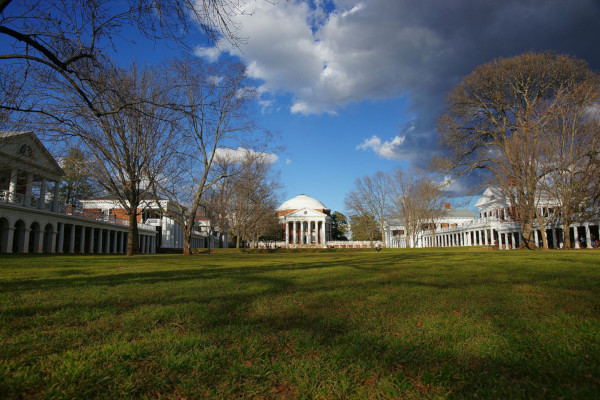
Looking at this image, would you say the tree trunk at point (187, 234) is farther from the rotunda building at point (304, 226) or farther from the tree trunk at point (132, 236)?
the rotunda building at point (304, 226)

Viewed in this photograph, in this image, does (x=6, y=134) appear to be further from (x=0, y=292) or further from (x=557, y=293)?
(x=557, y=293)

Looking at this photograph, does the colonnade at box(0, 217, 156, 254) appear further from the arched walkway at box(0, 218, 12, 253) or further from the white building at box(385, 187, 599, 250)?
the white building at box(385, 187, 599, 250)

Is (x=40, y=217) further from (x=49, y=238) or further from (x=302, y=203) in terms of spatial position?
(x=302, y=203)

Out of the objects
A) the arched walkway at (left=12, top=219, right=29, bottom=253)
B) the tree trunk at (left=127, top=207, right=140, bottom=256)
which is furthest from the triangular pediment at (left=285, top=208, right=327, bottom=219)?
the tree trunk at (left=127, top=207, right=140, bottom=256)

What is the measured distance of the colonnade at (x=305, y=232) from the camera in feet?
288

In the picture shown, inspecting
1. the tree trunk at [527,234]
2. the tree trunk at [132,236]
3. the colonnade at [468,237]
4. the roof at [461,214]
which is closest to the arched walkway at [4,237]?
the tree trunk at [132,236]

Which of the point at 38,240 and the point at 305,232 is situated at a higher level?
the point at 305,232

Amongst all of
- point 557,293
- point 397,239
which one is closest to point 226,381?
point 557,293

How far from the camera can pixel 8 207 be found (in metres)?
26.4

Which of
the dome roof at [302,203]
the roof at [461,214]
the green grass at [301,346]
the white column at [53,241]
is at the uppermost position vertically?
the dome roof at [302,203]

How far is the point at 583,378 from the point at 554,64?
30.7 m

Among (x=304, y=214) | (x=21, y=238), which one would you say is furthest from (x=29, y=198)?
(x=304, y=214)

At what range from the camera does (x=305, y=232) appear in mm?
92062

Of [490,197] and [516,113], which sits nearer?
[516,113]
